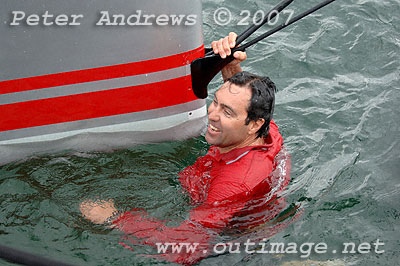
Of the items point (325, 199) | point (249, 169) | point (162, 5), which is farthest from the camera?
point (325, 199)

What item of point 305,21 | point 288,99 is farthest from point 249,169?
point 305,21

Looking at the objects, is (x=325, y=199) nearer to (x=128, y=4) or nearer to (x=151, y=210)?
(x=151, y=210)

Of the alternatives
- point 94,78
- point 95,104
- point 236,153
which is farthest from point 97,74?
point 236,153

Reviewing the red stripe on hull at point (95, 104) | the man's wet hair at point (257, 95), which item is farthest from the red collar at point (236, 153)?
the red stripe on hull at point (95, 104)

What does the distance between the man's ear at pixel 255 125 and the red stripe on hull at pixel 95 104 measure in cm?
62

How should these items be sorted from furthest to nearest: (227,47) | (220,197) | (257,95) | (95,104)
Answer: (95,104)
(227,47)
(257,95)
(220,197)

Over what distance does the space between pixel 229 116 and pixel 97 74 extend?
33.6 inches

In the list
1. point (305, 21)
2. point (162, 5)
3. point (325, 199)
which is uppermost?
point (162, 5)

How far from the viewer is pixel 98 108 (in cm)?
344

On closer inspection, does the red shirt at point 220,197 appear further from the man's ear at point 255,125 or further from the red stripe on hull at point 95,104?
the red stripe on hull at point 95,104

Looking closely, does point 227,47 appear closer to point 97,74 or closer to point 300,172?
point 97,74

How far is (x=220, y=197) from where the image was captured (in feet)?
9.78

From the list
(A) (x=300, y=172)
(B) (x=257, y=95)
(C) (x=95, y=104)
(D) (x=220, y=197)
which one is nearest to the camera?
(D) (x=220, y=197)

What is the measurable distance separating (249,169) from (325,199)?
0.89 meters
